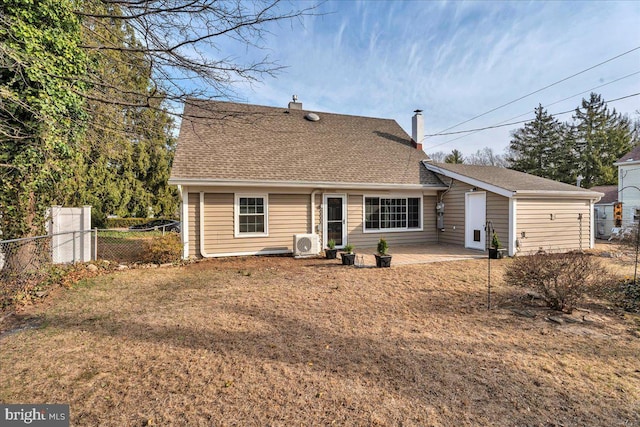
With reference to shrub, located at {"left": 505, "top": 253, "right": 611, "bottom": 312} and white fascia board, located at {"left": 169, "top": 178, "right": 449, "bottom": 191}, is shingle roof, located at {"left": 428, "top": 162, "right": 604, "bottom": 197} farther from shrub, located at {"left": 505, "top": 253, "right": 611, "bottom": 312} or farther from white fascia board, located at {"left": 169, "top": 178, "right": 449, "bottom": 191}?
shrub, located at {"left": 505, "top": 253, "right": 611, "bottom": 312}

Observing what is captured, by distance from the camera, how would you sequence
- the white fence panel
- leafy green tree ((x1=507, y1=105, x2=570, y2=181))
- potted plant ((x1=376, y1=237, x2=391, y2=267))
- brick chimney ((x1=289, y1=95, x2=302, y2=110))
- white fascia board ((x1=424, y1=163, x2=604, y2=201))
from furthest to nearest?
leafy green tree ((x1=507, y1=105, x2=570, y2=181)) → brick chimney ((x1=289, y1=95, x2=302, y2=110)) → white fascia board ((x1=424, y1=163, x2=604, y2=201)) → potted plant ((x1=376, y1=237, x2=391, y2=267)) → the white fence panel

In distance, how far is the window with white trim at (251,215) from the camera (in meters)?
9.47

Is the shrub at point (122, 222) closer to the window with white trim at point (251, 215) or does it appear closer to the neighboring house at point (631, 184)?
the window with white trim at point (251, 215)

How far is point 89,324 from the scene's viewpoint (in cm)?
428

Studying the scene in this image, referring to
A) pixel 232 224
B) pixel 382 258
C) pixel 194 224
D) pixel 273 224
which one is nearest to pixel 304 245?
pixel 273 224

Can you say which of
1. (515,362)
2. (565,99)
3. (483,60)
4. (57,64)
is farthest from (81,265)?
(565,99)

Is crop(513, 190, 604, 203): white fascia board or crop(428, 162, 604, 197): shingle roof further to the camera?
crop(428, 162, 604, 197): shingle roof

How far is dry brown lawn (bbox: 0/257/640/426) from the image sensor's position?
2.47 meters

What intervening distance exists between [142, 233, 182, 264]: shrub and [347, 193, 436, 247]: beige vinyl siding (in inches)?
222

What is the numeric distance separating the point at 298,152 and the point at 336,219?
116 inches

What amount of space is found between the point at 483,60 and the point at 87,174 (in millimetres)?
20594

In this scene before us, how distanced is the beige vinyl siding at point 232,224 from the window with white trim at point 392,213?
2.48 meters

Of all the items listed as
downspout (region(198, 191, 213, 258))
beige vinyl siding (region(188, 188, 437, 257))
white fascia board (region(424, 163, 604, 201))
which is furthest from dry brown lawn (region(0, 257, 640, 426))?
white fascia board (region(424, 163, 604, 201))

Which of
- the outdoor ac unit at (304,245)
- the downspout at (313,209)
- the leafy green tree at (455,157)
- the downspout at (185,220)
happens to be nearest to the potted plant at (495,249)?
the outdoor ac unit at (304,245)
